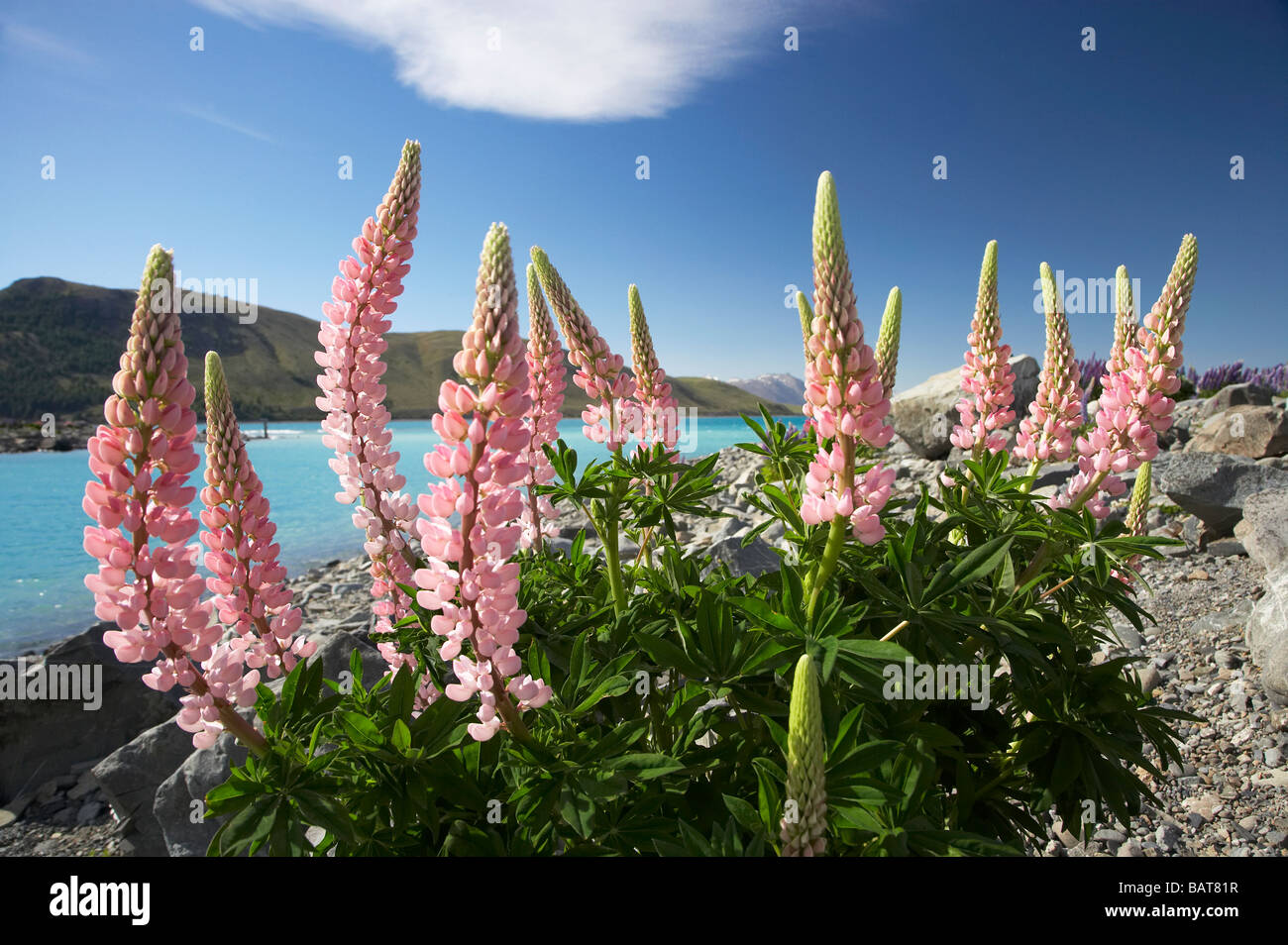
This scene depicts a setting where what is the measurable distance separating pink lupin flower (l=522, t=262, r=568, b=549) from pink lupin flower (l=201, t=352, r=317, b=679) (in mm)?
1024

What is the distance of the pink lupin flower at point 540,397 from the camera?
9.46 feet

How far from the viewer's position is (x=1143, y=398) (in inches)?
105

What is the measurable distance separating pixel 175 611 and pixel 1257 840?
5845 millimetres

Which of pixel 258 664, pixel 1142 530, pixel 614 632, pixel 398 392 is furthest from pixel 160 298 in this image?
pixel 398 392

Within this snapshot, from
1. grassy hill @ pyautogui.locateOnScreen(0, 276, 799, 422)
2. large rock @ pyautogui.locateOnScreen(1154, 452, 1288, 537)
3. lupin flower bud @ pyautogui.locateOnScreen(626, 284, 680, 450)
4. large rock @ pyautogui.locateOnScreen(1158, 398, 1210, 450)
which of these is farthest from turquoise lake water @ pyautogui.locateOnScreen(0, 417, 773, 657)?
grassy hill @ pyautogui.locateOnScreen(0, 276, 799, 422)

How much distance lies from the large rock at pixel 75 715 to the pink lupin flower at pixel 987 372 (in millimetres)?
7690

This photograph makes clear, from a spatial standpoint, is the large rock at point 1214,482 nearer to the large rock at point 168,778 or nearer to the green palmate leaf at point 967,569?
the green palmate leaf at point 967,569

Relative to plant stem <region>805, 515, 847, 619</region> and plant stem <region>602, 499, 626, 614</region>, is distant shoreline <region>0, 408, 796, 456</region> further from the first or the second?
plant stem <region>805, 515, 847, 619</region>

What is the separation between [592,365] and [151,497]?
1.75 meters

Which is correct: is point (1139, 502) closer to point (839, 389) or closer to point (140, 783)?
point (839, 389)

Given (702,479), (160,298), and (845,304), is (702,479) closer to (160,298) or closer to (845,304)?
(845,304)

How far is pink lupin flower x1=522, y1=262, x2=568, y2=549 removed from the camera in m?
2.88

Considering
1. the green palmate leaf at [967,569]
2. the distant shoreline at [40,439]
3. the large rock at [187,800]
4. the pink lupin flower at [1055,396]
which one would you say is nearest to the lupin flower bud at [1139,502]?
the pink lupin flower at [1055,396]
